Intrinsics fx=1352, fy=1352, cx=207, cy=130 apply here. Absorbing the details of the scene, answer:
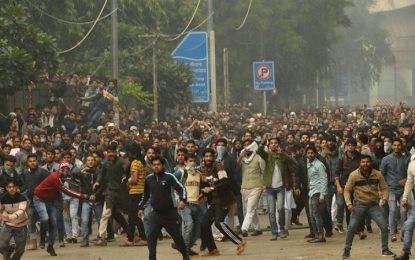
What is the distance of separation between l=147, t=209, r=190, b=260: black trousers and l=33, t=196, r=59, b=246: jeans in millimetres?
3373

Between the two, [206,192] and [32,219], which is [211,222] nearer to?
[206,192]

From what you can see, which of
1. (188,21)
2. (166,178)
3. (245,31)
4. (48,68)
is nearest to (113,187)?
(166,178)

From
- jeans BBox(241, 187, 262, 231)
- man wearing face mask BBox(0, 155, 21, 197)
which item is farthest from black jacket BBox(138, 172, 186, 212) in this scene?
jeans BBox(241, 187, 262, 231)

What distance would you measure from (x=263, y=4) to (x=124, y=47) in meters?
25.3

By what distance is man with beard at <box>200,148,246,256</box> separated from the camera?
708 inches

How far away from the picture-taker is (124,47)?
1836 inches

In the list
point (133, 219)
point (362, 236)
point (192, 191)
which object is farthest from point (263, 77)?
point (192, 191)

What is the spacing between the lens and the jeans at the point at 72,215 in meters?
21.1

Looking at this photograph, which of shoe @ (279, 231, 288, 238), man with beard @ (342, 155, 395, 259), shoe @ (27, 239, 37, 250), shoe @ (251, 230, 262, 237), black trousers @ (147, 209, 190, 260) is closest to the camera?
black trousers @ (147, 209, 190, 260)

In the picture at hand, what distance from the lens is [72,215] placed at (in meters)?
21.1

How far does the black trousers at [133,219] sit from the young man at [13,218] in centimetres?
284

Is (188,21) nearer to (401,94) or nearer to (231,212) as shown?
(231,212)

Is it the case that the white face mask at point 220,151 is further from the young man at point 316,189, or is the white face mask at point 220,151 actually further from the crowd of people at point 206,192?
the young man at point 316,189

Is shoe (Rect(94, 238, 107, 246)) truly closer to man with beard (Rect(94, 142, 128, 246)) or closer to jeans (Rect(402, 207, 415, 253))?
man with beard (Rect(94, 142, 128, 246))
